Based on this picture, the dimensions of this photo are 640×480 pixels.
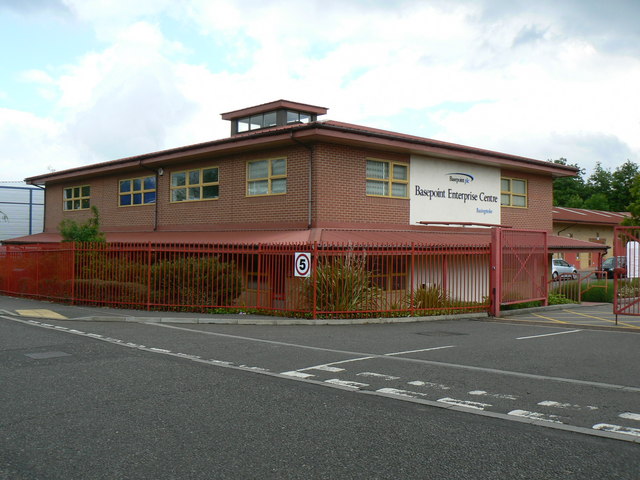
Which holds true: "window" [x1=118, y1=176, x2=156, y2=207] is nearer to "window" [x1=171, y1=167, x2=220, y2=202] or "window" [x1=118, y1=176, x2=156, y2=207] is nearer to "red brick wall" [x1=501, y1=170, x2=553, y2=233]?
"window" [x1=171, y1=167, x2=220, y2=202]

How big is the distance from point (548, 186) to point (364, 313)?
14.5 m

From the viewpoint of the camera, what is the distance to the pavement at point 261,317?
14.7 m

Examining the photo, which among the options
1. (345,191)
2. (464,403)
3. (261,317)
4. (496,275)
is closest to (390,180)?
(345,191)

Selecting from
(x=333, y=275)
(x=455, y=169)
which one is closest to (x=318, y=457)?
(x=333, y=275)

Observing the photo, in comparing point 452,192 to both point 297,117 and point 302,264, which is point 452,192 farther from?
point 302,264

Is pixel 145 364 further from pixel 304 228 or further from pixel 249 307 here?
pixel 304 228

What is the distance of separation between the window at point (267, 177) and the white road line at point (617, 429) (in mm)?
14713

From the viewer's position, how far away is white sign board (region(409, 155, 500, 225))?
21.3m

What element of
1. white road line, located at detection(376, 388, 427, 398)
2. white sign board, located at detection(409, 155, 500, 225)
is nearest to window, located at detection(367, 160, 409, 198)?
white sign board, located at detection(409, 155, 500, 225)

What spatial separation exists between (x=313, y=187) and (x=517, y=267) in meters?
6.29

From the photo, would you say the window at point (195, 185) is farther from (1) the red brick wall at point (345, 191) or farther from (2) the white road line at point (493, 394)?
(2) the white road line at point (493, 394)

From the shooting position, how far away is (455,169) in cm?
2256

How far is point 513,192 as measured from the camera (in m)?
24.9

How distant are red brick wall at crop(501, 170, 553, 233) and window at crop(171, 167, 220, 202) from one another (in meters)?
11.1
